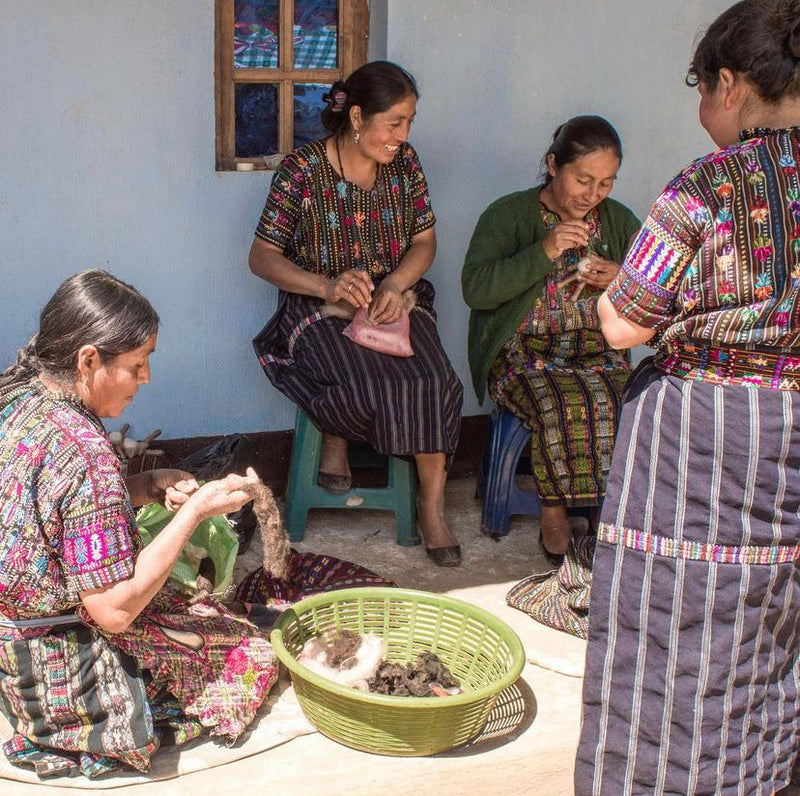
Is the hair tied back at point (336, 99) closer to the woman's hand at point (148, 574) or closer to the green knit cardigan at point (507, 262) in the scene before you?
the green knit cardigan at point (507, 262)

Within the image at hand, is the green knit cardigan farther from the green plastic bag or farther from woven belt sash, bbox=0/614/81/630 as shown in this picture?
woven belt sash, bbox=0/614/81/630

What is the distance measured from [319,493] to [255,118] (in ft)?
4.97

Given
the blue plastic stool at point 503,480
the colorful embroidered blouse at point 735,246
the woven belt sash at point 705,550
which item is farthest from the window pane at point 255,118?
the woven belt sash at point 705,550

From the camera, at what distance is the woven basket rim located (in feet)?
9.11

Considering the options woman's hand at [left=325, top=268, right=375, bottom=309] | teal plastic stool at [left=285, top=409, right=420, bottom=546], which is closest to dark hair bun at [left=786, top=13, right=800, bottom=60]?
woman's hand at [left=325, top=268, right=375, bottom=309]

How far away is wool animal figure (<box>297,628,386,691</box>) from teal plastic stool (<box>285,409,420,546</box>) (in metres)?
1.02

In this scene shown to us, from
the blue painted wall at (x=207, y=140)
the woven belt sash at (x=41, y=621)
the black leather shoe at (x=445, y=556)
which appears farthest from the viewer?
the black leather shoe at (x=445, y=556)

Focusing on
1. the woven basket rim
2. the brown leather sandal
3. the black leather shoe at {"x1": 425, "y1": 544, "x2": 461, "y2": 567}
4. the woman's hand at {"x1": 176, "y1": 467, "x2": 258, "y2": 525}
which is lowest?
the black leather shoe at {"x1": 425, "y1": 544, "x2": 461, "y2": 567}

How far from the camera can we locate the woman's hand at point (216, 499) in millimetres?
2656

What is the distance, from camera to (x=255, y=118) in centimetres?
438

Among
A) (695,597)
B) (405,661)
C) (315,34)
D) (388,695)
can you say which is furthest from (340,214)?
(695,597)

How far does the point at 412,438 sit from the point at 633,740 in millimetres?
A: 1574

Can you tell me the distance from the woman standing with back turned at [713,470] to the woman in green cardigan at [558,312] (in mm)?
1403

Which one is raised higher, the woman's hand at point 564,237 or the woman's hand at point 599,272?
the woman's hand at point 564,237
